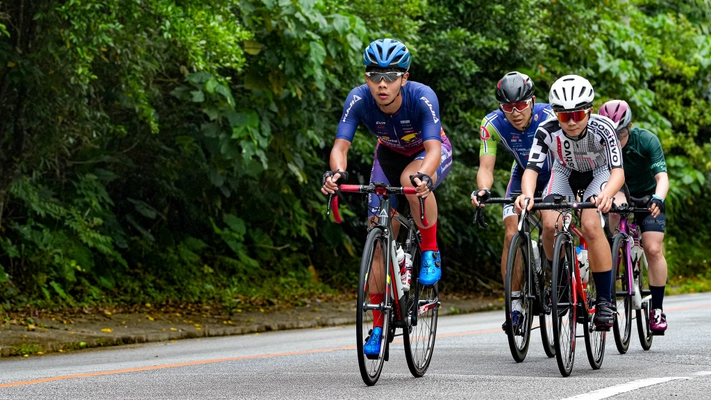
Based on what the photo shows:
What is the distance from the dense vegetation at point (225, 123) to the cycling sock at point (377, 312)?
5.61m

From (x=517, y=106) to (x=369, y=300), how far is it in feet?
8.69

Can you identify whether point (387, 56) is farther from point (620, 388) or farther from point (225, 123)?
point (225, 123)

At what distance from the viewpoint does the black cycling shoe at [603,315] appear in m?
8.86

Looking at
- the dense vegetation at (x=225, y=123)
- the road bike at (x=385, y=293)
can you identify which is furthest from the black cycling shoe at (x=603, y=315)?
the dense vegetation at (x=225, y=123)

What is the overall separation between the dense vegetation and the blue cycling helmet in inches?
190

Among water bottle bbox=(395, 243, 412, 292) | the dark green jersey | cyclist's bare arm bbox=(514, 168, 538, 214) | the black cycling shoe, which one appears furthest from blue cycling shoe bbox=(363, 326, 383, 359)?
the dark green jersey

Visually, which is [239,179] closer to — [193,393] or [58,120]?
[58,120]

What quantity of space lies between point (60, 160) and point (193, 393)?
374 inches

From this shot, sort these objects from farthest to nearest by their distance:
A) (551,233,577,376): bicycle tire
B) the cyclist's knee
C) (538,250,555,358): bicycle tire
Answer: the cyclist's knee → (538,250,555,358): bicycle tire → (551,233,577,376): bicycle tire

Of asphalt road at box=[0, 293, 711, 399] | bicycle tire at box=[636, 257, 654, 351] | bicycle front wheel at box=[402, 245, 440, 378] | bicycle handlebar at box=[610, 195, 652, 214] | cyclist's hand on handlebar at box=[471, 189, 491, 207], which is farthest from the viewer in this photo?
bicycle tire at box=[636, 257, 654, 351]

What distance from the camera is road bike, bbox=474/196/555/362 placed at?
865cm

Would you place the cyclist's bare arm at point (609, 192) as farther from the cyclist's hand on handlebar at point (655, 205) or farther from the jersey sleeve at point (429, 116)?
the cyclist's hand on handlebar at point (655, 205)

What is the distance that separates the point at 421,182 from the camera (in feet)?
25.6

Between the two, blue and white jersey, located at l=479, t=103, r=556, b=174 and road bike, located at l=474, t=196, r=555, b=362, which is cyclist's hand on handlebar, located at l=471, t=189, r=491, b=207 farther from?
blue and white jersey, located at l=479, t=103, r=556, b=174
